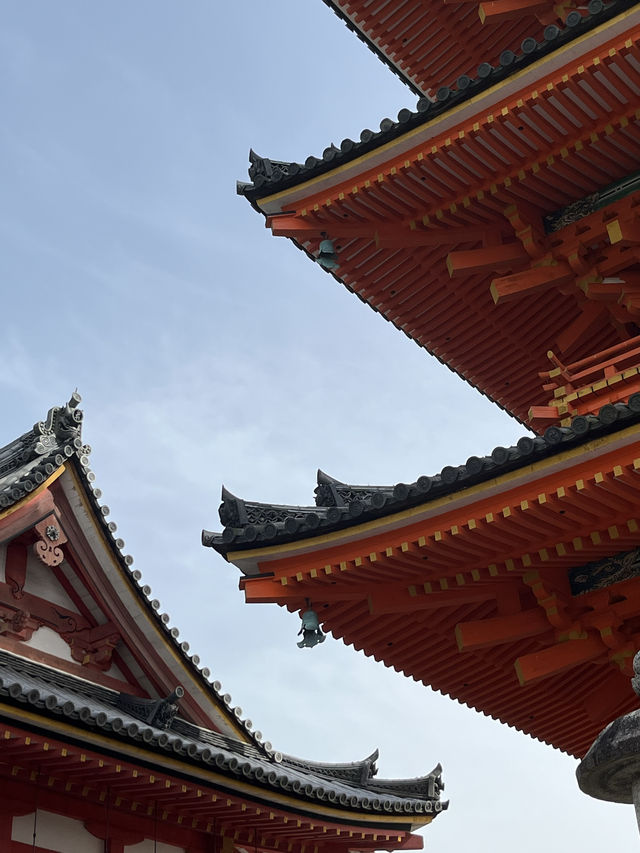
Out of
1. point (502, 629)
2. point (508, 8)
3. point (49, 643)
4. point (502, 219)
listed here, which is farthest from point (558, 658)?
point (508, 8)

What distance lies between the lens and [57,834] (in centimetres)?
1083

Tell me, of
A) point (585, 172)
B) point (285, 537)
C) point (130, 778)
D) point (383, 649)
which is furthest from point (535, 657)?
point (585, 172)

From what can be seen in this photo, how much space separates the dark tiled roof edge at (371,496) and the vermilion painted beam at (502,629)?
157 centimetres

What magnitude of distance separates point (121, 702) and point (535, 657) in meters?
5.08

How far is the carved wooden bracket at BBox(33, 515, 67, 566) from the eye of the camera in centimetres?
1264

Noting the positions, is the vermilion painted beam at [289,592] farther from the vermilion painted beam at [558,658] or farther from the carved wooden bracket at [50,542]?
the carved wooden bracket at [50,542]

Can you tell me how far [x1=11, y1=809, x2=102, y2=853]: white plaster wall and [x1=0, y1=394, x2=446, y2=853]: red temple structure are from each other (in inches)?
0.5

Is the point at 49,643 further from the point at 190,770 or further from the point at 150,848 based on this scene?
the point at 190,770

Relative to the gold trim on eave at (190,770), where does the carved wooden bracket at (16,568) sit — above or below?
above

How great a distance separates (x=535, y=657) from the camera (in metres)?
9.99

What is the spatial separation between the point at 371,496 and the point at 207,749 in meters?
3.08

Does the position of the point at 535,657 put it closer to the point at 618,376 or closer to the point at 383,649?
the point at 383,649

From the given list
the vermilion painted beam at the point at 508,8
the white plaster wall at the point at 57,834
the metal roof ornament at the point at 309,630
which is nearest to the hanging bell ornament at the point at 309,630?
the metal roof ornament at the point at 309,630

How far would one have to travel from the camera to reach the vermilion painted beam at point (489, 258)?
1130 cm
